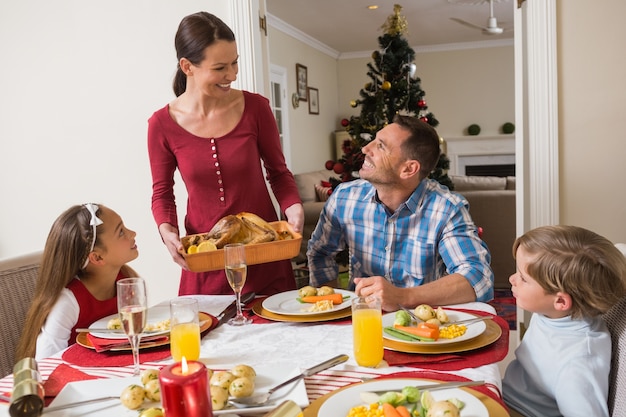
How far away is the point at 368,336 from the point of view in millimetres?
1089

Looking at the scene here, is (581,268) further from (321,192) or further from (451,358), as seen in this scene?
(321,192)

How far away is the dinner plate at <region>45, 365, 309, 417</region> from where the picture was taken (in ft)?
3.07

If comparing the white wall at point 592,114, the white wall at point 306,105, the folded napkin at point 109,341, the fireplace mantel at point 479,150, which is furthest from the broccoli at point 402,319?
the fireplace mantel at point 479,150

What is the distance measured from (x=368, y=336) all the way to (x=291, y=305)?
0.46 metres

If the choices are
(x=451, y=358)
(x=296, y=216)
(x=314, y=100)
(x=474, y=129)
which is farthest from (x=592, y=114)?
(x=474, y=129)

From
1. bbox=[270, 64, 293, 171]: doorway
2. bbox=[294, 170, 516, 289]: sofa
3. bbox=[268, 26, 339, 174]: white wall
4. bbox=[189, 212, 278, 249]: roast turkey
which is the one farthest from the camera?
bbox=[268, 26, 339, 174]: white wall

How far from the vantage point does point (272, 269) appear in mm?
1890

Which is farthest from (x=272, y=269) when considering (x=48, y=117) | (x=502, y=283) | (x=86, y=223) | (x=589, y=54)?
(x=502, y=283)

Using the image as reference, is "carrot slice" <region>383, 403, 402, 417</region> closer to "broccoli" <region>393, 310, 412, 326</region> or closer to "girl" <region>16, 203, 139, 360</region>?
"broccoli" <region>393, 310, 412, 326</region>

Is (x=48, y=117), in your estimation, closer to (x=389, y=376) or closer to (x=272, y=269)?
(x=272, y=269)

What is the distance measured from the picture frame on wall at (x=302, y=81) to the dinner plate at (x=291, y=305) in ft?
20.6

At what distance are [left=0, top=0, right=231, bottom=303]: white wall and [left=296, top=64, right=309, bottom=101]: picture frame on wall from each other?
4792 millimetres

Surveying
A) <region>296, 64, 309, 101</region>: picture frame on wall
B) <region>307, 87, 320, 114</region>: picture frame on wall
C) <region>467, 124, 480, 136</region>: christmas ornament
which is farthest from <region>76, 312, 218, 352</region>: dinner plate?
<region>467, 124, 480, 136</region>: christmas ornament

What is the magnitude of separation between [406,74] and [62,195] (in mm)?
2413
